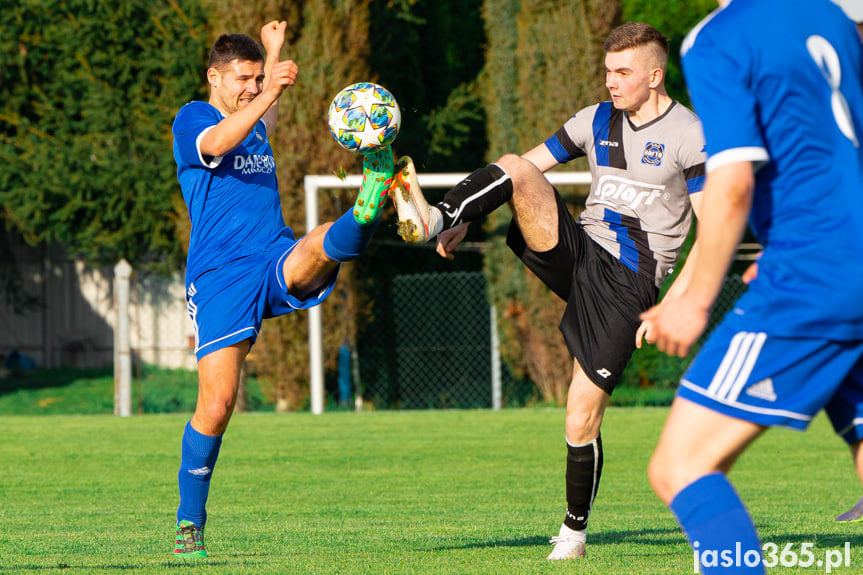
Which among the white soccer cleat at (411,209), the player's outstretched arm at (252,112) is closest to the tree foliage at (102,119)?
the player's outstretched arm at (252,112)

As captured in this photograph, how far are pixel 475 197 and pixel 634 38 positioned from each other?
117 centimetres

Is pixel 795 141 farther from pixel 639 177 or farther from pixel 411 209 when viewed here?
pixel 639 177

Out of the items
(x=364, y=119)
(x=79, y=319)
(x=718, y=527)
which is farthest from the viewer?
(x=79, y=319)

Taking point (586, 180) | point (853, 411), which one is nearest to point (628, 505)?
point (853, 411)

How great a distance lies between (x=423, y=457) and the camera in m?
11.0

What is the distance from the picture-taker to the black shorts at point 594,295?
552cm

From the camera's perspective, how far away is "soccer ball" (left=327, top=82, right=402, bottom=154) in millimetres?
5043

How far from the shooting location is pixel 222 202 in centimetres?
570

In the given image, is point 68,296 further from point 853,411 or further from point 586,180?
point 853,411

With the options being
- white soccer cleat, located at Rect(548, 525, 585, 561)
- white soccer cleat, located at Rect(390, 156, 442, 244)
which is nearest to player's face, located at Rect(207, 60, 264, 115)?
white soccer cleat, located at Rect(390, 156, 442, 244)

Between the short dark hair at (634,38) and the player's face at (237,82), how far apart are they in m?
1.86

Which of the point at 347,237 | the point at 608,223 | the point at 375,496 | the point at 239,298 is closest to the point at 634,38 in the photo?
the point at 608,223

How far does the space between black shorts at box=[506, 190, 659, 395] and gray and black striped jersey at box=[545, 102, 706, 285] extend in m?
0.09

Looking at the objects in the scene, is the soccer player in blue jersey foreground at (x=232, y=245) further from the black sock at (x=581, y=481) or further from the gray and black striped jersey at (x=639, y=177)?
the black sock at (x=581, y=481)
